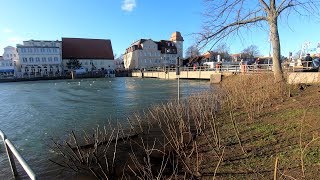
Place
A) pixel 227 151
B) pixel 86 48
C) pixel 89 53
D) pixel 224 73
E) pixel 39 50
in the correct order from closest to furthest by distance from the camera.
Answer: pixel 227 151
pixel 224 73
pixel 39 50
pixel 89 53
pixel 86 48

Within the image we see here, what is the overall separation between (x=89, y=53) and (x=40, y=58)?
18.0 meters

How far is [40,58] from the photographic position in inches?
3900

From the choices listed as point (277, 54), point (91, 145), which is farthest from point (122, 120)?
point (277, 54)

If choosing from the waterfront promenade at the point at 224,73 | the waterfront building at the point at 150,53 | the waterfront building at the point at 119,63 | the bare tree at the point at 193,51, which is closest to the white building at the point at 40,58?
the waterfront building at the point at 150,53

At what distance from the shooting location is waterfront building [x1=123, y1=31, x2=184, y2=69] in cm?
11262

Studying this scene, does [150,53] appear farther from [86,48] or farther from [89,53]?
[86,48]

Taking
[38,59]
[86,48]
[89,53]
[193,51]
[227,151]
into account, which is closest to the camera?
[227,151]

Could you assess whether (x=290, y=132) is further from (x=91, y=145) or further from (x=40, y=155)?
(x=40, y=155)

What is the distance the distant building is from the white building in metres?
3.88

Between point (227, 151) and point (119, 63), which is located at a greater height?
point (119, 63)

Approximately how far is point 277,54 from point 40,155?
41.7 ft

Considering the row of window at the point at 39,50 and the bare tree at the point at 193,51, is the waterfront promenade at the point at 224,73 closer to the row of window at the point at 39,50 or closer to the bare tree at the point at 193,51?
the bare tree at the point at 193,51

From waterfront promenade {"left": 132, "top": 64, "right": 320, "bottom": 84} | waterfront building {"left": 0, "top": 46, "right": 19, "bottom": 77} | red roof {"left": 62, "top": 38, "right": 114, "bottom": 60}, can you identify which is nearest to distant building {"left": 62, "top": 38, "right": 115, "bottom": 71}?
red roof {"left": 62, "top": 38, "right": 114, "bottom": 60}

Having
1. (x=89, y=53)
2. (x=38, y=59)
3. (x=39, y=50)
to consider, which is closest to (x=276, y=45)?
(x=38, y=59)
